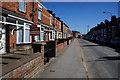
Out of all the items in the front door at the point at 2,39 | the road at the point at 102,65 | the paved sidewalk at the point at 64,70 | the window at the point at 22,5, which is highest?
the window at the point at 22,5

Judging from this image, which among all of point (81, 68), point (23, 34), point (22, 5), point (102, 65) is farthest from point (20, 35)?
point (102, 65)

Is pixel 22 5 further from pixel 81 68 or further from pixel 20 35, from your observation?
pixel 81 68

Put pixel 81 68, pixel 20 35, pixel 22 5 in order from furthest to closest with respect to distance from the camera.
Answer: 1. pixel 22 5
2. pixel 20 35
3. pixel 81 68

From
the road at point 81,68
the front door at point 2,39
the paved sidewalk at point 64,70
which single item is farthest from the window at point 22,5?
the paved sidewalk at point 64,70

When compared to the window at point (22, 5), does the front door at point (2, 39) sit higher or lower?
lower

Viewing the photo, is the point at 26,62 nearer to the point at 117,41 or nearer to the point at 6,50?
the point at 6,50

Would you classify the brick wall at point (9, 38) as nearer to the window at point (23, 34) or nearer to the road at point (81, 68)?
the window at point (23, 34)

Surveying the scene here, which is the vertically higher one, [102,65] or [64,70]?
[64,70]

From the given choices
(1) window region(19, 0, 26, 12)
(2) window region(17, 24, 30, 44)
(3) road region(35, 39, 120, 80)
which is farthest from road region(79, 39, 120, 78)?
(1) window region(19, 0, 26, 12)

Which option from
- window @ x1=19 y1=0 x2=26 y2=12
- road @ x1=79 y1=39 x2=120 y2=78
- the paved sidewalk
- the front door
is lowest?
road @ x1=79 y1=39 x2=120 y2=78

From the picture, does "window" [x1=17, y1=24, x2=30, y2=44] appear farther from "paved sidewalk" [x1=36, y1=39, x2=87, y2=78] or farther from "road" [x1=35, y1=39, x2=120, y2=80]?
"paved sidewalk" [x1=36, y1=39, x2=87, y2=78]

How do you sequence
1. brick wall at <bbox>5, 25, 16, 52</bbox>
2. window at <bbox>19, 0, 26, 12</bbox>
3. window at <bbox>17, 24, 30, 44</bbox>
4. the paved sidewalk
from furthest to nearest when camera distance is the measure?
window at <bbox>19, 0, 26, 12</bbox>, window at <bbox>17, 24, 30, 44</bbox>, brick wall at <bbox>5, 25, 16, 52</bbox>, the paved sidewalk

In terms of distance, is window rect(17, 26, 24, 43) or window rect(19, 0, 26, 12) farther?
window rect(19, 0, 26, 12)

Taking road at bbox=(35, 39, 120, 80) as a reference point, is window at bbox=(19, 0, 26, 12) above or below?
above
